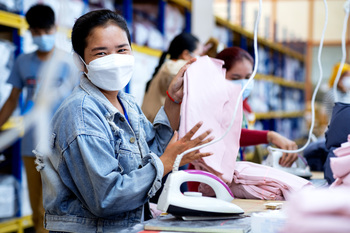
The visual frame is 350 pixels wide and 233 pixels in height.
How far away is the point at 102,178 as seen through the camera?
116 cm

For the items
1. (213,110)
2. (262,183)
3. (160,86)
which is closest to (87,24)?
(213,110)

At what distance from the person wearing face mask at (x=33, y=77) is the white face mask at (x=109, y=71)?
1142 millimetres

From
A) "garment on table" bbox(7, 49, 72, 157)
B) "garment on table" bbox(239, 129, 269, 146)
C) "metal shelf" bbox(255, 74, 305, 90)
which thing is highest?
"garment on table" bbox(7, 49, 72, 157)

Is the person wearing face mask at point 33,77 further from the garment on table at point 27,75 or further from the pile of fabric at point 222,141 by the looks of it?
the pile of fabric at point 222,141

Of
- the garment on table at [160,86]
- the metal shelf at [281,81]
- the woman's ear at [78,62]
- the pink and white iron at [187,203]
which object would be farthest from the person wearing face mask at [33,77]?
the metal shelf at [281,81]

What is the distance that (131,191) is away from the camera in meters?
1.20

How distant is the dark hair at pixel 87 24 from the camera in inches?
52.2

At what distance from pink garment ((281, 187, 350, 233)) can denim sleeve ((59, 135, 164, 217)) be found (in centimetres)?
69

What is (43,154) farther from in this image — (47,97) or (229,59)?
(229,59)

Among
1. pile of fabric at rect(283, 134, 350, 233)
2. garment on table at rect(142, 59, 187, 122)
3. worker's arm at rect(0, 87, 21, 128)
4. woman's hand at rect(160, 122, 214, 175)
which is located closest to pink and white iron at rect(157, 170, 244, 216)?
woman's hand at rect(160, 122, 214, 175)

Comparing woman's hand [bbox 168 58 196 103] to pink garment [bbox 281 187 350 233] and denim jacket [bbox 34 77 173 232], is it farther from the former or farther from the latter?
pink garment [bbox 281 187 350 233]

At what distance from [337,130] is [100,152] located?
3.05 ft

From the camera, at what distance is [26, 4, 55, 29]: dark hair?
7.98 feet

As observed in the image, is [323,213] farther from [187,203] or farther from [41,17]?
[41,17]
